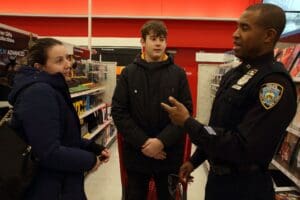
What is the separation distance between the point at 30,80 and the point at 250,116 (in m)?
1.04

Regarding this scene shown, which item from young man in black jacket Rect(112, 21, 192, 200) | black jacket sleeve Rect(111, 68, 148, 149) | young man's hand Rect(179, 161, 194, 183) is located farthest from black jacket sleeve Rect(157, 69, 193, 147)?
young man's hand Rect(179, 161, 194, 183)

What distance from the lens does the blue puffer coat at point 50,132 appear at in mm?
1647

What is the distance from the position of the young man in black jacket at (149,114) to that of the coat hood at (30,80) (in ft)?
2.83

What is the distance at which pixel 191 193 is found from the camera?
15.5 ft

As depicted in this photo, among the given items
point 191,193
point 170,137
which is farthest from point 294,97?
point 191,193

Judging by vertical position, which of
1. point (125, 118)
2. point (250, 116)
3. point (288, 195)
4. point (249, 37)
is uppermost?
point (249, 37)

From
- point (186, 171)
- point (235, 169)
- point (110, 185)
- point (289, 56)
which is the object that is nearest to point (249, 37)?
point (235, 169)

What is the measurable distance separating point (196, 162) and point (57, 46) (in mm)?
1025

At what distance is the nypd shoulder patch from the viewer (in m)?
1.54

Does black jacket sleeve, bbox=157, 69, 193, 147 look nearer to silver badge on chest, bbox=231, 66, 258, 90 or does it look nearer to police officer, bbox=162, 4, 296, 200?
police officer, bbox=162, 4, 296, 200

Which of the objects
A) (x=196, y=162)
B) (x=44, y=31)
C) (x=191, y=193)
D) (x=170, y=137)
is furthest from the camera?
(x=44, y=31)

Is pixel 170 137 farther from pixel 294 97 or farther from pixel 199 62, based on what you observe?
pixel 199 62

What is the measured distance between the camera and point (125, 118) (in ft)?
8.46

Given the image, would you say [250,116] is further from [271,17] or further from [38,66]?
[38,66]
